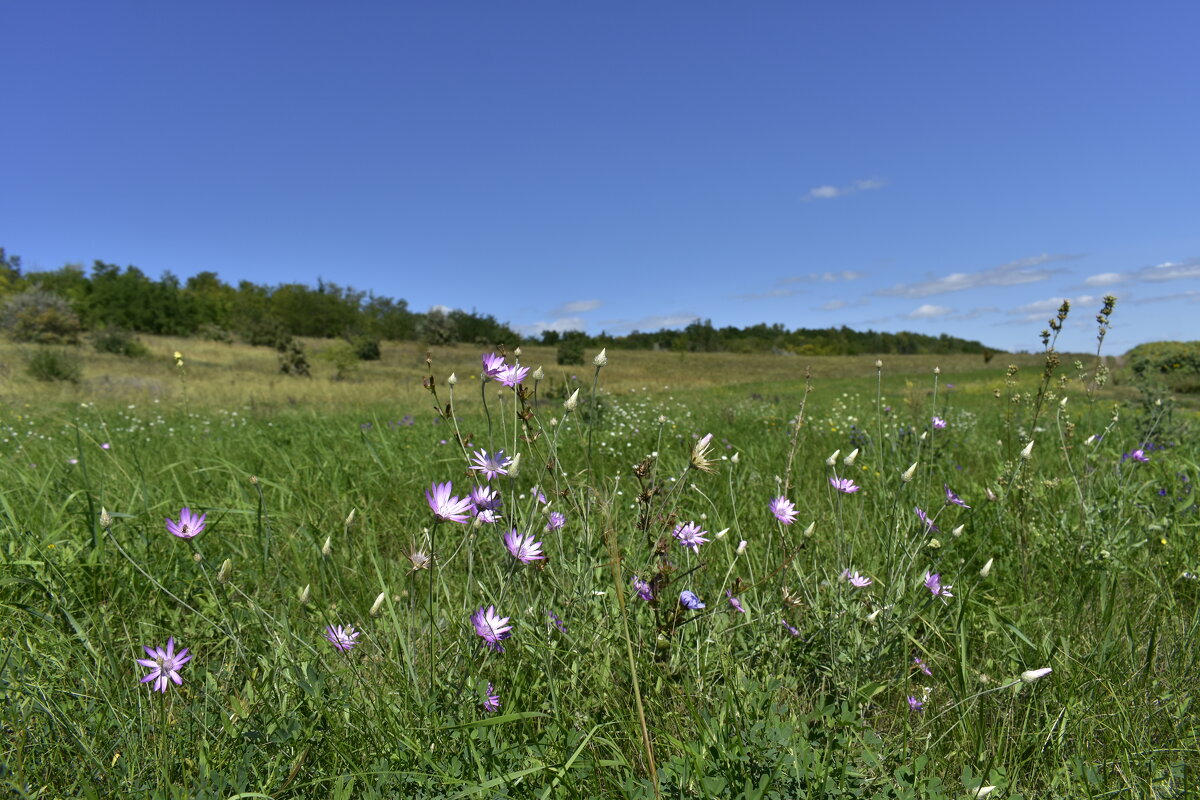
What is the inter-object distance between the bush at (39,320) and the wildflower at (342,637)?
42520 mm

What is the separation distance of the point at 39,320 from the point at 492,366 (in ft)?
148

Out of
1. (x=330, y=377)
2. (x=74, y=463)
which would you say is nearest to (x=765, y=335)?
(x=330, y=377)

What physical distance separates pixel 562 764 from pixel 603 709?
25 centimetres

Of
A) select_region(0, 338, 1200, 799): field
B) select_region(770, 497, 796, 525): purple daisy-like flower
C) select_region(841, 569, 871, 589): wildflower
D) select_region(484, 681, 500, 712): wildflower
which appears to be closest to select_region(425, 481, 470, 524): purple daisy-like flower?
select_region(0, 338, 1200, 799): field

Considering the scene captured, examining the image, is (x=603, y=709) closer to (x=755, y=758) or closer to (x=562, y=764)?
(x=562, y=764)

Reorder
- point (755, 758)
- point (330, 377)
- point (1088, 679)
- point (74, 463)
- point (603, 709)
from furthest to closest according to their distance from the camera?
1. point (330, 377)
2. point (74, 463)
3. point (1088, 679)
4. point (603, 709)
5. point (755, 758)

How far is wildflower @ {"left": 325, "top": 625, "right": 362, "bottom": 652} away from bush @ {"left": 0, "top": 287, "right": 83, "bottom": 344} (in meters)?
42.5

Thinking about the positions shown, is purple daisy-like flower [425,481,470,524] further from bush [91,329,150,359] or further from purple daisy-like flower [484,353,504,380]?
bush [91,329,150,359]

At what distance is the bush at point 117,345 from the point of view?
105 ft

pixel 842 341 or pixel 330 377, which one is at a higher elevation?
pixel 842 341

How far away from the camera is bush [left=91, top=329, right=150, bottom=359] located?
3198 cm

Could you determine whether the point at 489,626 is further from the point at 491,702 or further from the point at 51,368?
the point at 51,368

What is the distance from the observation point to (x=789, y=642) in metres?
1.59

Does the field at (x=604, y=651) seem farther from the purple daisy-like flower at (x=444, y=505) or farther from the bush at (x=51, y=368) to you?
the bush at (x=51, y=368)
